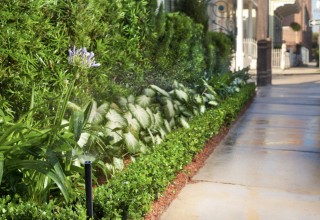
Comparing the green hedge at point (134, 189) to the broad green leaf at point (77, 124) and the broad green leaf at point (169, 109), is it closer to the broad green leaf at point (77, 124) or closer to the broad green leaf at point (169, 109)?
the broad green leaf at point (77, 124)

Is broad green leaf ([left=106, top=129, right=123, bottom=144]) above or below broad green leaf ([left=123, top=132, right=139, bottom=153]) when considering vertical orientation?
above

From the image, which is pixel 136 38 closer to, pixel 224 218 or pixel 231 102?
pixel 231 102

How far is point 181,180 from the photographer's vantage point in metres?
5.09

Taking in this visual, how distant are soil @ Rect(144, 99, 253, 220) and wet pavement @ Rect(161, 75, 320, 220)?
0.20 ft

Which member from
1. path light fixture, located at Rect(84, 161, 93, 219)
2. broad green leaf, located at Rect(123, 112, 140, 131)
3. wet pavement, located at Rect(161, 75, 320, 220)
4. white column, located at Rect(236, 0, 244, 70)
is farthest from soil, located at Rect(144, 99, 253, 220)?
white column, located at Rect(236, 0, 244, 70)

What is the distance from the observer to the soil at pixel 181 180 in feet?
13.7

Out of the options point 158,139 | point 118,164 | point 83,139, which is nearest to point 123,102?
point 158,139

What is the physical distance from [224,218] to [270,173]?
1604 mm

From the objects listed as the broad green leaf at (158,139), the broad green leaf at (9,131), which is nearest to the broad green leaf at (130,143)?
the broad green leaf at (158,139)

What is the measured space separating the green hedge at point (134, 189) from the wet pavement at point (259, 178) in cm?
28

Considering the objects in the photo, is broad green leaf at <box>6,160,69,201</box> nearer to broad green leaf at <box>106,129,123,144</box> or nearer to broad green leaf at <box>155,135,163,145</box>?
broad green leaf at <box>106,129,123,144</box>

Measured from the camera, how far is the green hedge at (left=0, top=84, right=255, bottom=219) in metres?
3.08

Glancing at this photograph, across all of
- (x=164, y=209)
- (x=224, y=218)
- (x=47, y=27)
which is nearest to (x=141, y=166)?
(x=164, y=209)

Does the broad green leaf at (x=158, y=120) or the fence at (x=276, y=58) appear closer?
the broad green leaf at (x=158, y=120)
